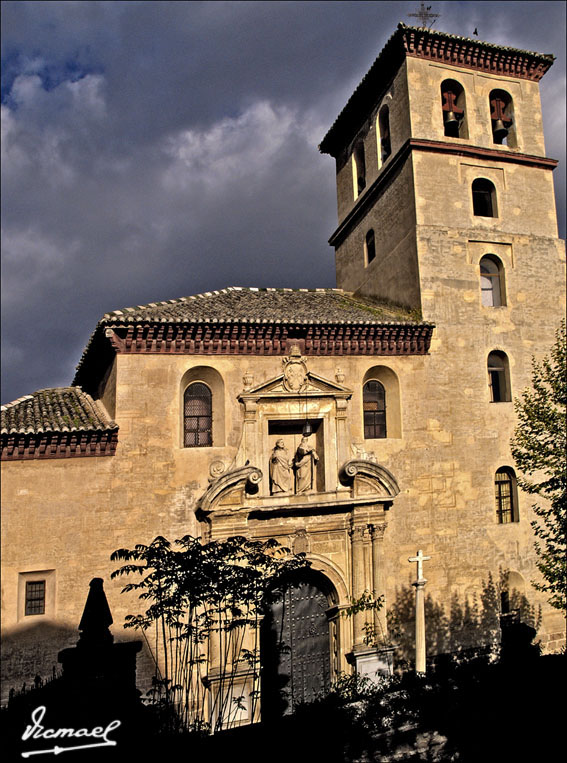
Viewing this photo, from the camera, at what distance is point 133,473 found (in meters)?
13.9

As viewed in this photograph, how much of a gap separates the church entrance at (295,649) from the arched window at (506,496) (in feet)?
17.7

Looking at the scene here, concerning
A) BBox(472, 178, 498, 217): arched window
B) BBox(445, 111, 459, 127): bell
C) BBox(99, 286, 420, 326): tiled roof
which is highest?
BBox(445, 111, 459, 127): bell

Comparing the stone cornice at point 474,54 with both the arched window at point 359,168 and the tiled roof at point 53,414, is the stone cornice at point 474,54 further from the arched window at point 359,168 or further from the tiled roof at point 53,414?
the tiled roof at point 53,414

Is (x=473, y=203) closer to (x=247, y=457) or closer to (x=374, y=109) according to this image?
(x=374, y=109)

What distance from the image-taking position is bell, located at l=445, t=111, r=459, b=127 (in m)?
18.5

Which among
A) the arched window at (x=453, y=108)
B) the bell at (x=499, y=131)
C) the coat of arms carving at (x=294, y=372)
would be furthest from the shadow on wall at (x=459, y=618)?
the bell at (x=499, y=131)

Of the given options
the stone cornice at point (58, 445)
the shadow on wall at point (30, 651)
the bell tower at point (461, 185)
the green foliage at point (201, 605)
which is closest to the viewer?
the green foliage at point (201, 605)

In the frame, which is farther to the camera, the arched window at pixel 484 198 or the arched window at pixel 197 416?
the arched window at pixel 484 198

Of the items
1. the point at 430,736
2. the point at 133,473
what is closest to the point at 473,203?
the point at 133,473

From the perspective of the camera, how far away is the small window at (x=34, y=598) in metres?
13.0

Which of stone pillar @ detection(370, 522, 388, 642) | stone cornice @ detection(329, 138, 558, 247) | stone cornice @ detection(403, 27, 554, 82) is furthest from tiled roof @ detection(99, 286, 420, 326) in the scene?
stone cornice @ detection(403, 27, 554, 82)

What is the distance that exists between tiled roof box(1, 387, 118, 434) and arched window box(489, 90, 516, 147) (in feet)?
48.1

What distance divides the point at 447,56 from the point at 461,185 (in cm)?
420

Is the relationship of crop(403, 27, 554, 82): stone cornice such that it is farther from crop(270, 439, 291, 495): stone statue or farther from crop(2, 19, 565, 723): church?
crop(270, 439, 291, 495): stone statue
